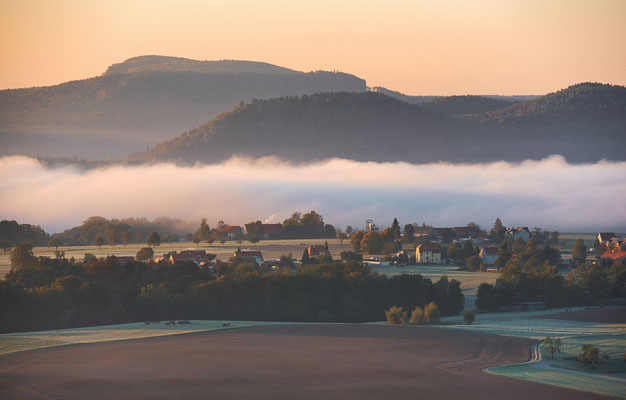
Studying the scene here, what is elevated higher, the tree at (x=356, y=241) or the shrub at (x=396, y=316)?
the tree at (x=356, y=241)

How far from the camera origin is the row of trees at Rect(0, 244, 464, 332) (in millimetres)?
Answer: 86500

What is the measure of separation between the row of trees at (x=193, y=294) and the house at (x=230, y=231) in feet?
188

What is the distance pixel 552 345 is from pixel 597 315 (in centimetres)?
2280

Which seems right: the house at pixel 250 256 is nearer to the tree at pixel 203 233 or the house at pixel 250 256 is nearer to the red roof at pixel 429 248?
the red roof at pixel 429 248

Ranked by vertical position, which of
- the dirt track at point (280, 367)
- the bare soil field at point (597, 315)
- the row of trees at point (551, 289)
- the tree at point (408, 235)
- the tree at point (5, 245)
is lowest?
the dirt track at point (280, 367)

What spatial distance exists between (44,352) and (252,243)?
8146cm

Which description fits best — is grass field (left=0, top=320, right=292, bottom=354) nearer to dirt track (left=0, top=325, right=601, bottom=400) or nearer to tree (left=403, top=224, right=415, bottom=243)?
dirt track (left=0, top=325, right=601, bottom=400)

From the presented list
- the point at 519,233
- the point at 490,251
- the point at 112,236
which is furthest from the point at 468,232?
the point at 112,236

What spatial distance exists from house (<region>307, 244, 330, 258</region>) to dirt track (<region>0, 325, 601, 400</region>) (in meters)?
45.7

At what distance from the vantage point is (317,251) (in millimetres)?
130750

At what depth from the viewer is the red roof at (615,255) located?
128 meters

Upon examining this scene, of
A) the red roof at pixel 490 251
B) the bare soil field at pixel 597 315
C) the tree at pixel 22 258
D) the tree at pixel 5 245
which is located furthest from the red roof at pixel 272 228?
the bare soil field at pixel 597 315

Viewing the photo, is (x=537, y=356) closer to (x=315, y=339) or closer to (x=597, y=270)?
(x=315, y=339)

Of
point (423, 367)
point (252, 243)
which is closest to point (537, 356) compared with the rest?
point (423, 367)
